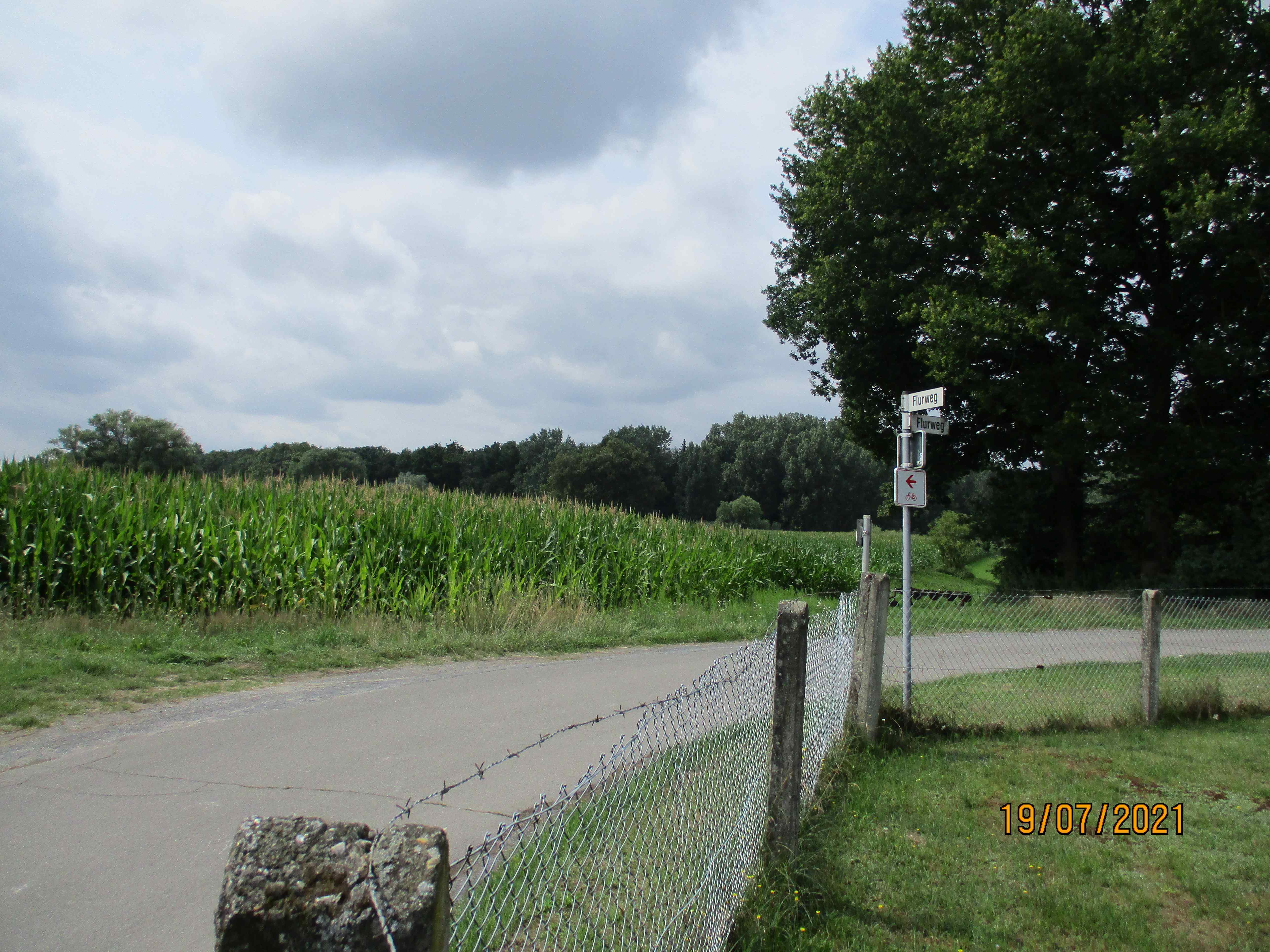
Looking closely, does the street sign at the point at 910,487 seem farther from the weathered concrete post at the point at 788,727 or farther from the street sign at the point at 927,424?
the weathered concrete post at the point at 788,727

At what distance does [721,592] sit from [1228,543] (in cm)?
1369

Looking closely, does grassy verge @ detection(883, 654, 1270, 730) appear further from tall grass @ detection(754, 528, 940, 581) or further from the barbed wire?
tall grass @ detection(754, 528, 940, 581)

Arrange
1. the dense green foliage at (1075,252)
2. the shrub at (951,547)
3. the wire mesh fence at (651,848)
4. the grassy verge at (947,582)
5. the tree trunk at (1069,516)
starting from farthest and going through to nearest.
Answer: the shrub at (951,547)
the grassy verge at (947,582)
the tree trunk at (1069,516)
the dense green foliage at (1075,252)
the wire mesh fence at (651,848)

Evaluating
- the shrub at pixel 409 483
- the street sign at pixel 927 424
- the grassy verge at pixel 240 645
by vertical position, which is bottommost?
the grassy verge at pixel 240 645

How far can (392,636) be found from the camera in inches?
467

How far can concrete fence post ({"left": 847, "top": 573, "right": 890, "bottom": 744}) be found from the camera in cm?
679

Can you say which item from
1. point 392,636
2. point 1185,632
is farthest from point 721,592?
point 1185,632

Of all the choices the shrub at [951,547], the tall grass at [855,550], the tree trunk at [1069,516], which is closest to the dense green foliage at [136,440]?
the tall grass at [855,550]

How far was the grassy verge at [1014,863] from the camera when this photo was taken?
3.96 meters

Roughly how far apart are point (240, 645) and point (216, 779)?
5.33 meters

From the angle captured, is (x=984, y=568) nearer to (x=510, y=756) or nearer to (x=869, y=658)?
(x=869, y=658)

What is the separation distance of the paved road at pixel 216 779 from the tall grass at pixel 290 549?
12.8ft
